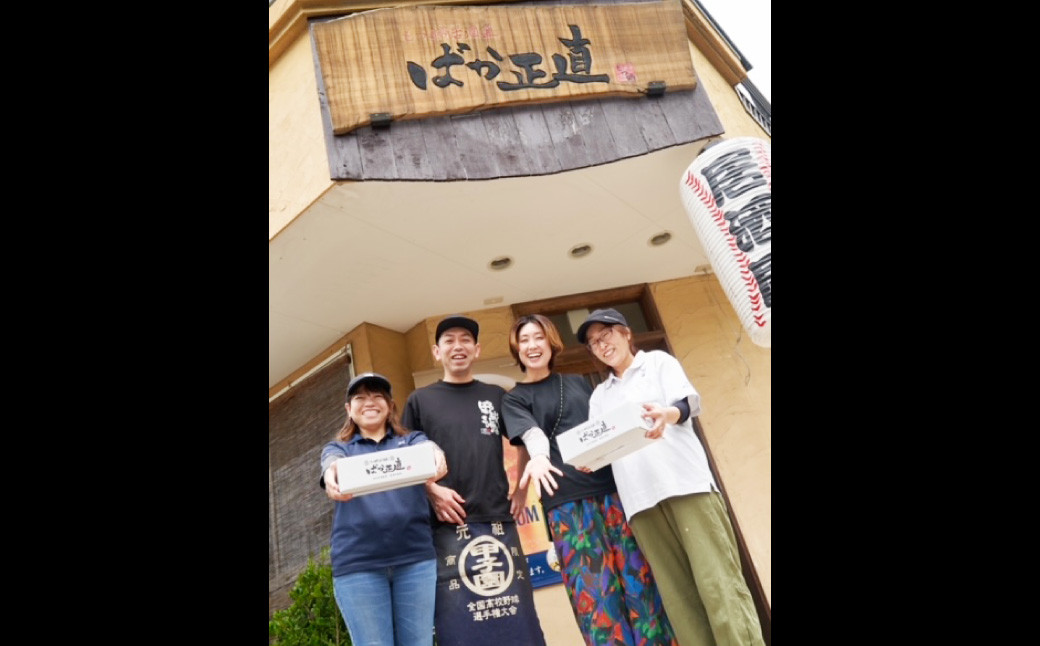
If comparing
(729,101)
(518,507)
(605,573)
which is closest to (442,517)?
(518,507)

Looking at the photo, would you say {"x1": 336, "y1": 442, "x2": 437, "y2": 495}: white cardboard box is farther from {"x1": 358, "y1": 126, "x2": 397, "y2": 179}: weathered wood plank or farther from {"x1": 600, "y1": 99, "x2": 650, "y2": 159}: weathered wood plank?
{"x1": 600, "y1": 99, "x2": 650, "y2": 159}: weathered wood plank

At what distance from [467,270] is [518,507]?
9.38ft

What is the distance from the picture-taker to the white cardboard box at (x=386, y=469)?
3.12 m

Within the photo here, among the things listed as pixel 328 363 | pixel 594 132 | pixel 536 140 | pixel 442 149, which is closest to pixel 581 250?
pixel 594 132

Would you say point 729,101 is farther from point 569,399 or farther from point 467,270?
point 569,399

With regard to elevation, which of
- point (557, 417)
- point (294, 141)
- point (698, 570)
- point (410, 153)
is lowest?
point (698, 570)

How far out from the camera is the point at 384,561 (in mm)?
3244

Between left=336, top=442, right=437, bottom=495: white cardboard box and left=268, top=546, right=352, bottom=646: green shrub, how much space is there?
6.07 feet

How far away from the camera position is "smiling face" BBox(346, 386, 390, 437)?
364cm

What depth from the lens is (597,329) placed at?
3.89 meters

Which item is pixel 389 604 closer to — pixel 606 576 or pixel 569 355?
pixel 606 576

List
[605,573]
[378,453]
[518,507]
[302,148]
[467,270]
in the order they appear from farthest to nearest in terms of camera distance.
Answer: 1. [467,270]
2. [302,148]
3. [518,507]
4. [605,573]
5. [378,453]

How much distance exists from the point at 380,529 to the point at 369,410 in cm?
61

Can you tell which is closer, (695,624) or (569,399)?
(695,624)
